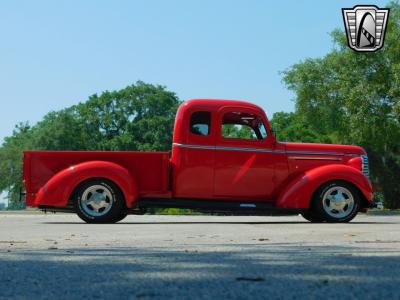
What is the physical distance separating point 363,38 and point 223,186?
20.4 m

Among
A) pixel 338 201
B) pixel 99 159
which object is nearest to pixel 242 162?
pixel 338 201

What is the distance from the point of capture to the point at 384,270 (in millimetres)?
5059

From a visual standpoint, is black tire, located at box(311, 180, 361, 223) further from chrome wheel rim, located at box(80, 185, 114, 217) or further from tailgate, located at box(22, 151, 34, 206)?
tailgate, located at box(22, 151, 34, 206)

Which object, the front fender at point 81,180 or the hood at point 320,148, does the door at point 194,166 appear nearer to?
the front fender at point 81,180

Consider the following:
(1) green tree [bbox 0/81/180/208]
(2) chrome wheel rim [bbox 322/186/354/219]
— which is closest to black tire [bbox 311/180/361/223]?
(2) chrome wheel rim [bbox 322/186/354/219]

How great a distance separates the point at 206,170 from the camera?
13.7 metres

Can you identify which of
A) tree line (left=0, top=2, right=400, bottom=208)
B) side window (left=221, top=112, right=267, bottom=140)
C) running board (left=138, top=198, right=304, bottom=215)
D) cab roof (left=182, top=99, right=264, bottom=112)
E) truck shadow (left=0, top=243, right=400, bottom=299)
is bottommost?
truck shadow (left=0, top=243, right=400, bottom=299)

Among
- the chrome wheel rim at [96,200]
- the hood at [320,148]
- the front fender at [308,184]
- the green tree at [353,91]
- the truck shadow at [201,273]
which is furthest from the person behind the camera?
the green tree at [353,91]

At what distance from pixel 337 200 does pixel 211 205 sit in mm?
2377

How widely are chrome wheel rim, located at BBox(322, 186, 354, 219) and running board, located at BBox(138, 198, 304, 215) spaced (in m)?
0.52

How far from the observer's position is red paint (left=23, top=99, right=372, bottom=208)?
13500mm

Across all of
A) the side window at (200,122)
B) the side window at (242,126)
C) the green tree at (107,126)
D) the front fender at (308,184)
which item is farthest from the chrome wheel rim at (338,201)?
the green tree at (107,126)

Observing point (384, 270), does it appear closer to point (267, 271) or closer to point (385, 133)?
point (267, 271)

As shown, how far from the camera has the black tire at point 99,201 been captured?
13.2 meters
